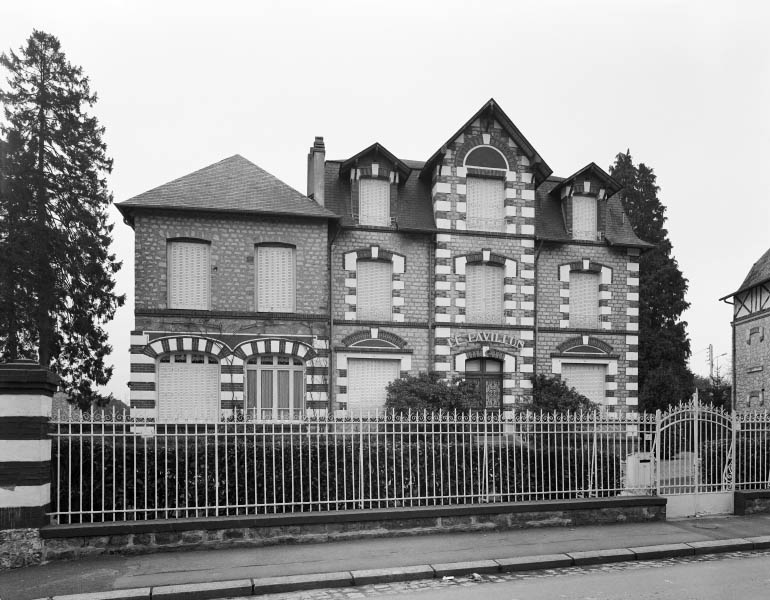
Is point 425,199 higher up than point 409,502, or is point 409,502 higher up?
point 425,199

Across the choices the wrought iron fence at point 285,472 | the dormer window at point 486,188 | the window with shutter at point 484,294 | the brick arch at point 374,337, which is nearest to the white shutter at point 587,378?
the window with shutter at point 484,294

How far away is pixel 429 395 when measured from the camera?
60.3ft

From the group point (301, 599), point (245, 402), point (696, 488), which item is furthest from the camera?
point (245, 402)

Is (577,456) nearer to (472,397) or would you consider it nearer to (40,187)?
(472,397)

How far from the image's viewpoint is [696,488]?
11227 millimetres

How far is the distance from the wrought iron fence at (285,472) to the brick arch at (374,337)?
848cm

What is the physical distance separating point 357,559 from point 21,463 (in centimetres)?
404

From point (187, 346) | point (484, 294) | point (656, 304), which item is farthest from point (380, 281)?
point (656, 304)

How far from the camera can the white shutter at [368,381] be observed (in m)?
19.3

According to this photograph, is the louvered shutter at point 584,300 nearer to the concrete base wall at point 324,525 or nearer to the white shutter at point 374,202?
the white shutter at point 374,202

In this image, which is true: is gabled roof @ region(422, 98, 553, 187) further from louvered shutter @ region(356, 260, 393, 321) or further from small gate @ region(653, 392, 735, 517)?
small gate @ region(653, 392, 735, 517)

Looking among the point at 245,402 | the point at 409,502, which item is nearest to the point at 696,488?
the point at 409,502

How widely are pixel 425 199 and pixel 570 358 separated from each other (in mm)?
6409

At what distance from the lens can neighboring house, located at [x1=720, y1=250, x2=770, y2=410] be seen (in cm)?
2938
